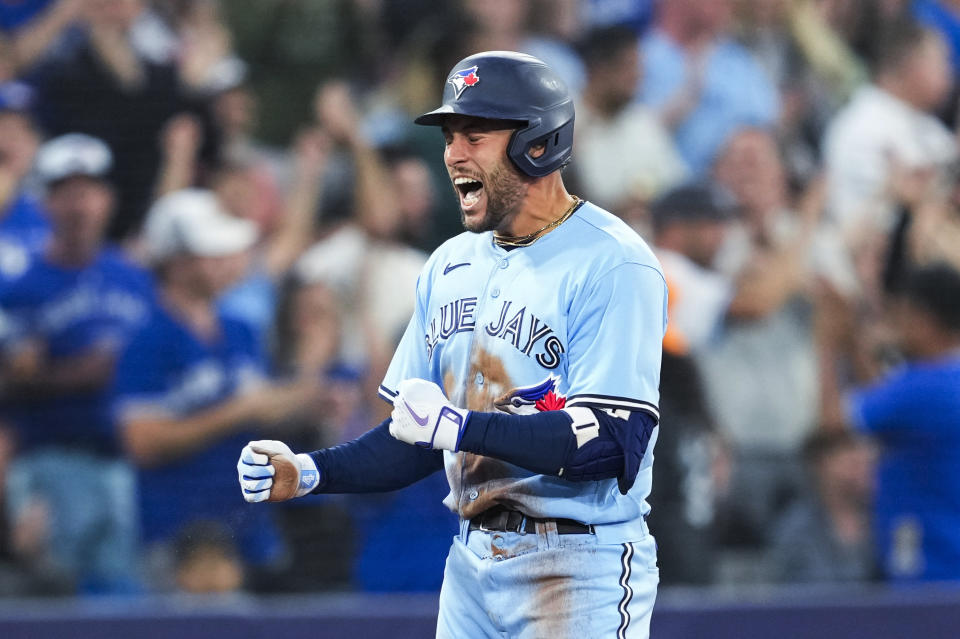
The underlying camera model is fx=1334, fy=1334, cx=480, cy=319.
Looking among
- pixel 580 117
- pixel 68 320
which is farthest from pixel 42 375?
pixel 580 117

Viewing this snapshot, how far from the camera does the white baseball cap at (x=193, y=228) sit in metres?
5.82

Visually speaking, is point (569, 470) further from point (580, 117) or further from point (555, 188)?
point (580, 117)

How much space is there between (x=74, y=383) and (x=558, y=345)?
11.8 ft

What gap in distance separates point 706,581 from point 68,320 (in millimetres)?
2952

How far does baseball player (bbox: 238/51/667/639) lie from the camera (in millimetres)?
2656

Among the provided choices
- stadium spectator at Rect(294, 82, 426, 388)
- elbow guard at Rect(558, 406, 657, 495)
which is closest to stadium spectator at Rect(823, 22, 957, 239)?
stadium spectator at Rect(294, 82, 426, 388)

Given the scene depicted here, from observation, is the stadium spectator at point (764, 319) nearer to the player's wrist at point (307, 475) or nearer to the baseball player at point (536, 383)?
the baseball player at point (536, 383)

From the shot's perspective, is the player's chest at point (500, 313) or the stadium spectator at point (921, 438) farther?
the stadium spectator at point (921, 438)

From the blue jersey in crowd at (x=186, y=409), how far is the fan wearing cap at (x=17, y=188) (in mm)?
642

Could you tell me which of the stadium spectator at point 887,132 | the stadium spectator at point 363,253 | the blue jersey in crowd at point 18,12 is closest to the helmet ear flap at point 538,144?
the stadium spectator at point 363,253

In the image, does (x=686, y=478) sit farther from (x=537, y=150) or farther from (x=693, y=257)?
(x=537, y=150)

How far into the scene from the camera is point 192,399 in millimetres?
5660

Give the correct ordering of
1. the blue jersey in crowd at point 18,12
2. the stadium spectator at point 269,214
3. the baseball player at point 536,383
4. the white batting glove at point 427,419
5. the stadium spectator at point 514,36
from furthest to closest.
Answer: the stadium spectator at point 514,36
the blue jersey in crowd at point 18,12
the stadium spectator at point 269,214
the baseball player at point 536,383
the white batting glove at point 427,419

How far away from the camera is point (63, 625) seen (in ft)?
17.6
